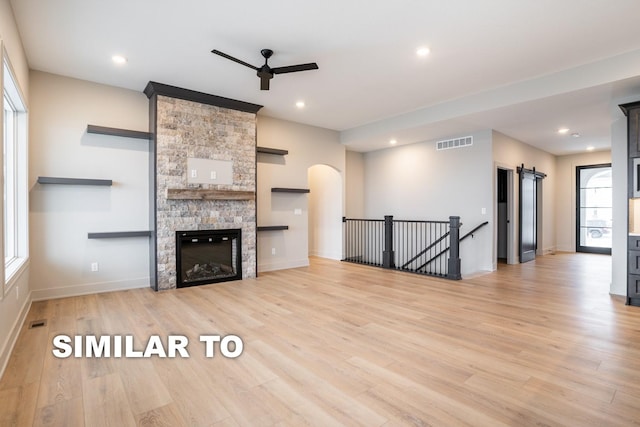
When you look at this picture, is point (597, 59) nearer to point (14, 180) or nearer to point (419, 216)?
point (419, 216)

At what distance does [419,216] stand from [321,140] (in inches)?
113

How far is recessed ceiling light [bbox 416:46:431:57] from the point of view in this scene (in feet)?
12.1

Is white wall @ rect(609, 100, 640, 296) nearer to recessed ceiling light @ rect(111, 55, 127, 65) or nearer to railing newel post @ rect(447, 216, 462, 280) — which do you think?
railing newel post @ rect(447, 216, 462, 280)

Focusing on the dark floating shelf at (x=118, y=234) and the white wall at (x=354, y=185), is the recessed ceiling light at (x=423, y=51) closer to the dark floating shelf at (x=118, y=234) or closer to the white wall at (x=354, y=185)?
the dark floating shelf at (x=118, y=234)

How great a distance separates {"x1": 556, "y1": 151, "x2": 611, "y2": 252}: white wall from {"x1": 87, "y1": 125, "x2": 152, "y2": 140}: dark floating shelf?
10.6 metres

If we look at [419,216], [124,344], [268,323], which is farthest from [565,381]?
[419,216]

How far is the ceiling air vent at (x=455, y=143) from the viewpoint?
22.1ft

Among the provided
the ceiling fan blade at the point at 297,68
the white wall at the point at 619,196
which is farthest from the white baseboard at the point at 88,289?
the white wall at the point at 619,196

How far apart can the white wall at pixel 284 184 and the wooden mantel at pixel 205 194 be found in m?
0.71

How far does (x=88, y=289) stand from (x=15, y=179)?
166cm

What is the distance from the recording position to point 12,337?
2842 millimetres

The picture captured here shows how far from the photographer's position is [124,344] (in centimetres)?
293

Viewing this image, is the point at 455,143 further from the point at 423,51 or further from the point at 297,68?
the point at 297,68

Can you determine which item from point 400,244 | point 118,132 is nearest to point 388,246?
point 400,244
